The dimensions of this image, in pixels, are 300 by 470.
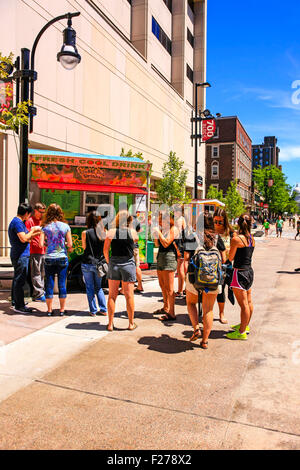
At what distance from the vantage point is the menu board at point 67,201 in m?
11.0

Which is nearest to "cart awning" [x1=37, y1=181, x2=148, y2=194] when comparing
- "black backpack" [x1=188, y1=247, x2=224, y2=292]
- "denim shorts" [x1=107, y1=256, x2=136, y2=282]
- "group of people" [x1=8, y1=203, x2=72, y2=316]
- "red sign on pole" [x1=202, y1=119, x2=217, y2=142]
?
"group of people" [x1=8, y1=203, x2=72, y2=316]

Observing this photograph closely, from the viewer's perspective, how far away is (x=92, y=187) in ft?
33.2

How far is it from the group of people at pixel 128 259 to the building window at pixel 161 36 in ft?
87.3

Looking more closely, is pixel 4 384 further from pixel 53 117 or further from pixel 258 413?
pixel 53 117

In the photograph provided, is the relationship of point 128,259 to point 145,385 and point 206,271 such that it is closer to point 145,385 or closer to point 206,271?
point 206,271

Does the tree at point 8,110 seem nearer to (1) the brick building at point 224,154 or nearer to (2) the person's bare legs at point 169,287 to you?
(2) the person's bare legs at point 169,287

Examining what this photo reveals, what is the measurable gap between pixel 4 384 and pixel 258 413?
2.68m

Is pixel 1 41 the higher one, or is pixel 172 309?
pixel 1 41

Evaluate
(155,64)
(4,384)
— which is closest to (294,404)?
(4,384)

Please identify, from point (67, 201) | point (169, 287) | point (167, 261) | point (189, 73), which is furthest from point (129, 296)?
point (189, 73)

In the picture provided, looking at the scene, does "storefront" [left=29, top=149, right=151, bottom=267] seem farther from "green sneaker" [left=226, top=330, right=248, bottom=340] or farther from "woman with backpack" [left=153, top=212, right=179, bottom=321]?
"green sneaker" [left=226, top=330, right=248, bottom=340]

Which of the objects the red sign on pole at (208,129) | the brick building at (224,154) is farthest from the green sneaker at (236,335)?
the brick building at (224,154)

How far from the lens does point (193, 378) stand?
4289 mm

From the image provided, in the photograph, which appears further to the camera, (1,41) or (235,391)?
(1,41)
